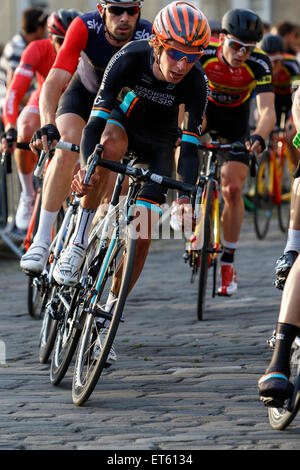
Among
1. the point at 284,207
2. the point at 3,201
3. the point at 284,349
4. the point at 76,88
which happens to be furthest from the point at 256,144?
the point at 284,207

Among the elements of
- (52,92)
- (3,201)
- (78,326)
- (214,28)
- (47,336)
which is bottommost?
(3,201)

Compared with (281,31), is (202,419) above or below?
below

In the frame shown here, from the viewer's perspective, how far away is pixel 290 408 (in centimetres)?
481

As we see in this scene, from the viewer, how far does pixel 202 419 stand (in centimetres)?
528

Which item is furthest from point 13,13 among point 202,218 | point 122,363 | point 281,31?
point 122,363

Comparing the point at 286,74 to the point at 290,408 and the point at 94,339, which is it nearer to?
the point at 94,339

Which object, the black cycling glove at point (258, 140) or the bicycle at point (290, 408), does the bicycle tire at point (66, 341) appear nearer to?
the bicycle at point (290, 408)

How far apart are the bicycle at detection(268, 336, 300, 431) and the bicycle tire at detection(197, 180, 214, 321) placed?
2.81m

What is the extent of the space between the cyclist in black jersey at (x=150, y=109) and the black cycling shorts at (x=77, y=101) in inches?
35.5

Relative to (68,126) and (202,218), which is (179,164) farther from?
(202,218)

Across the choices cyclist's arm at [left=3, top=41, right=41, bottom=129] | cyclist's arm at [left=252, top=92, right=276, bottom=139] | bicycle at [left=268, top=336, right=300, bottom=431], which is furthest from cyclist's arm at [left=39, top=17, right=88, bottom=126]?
bicycle at [left=268, top=336, right=300, bottom=431]

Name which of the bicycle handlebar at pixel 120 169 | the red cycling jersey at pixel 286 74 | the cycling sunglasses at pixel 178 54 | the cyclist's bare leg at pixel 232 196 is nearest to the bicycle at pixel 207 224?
the cyclist's bare leg at pixel 232 196

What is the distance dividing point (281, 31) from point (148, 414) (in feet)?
37.5

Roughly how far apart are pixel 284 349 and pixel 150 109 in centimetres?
191
